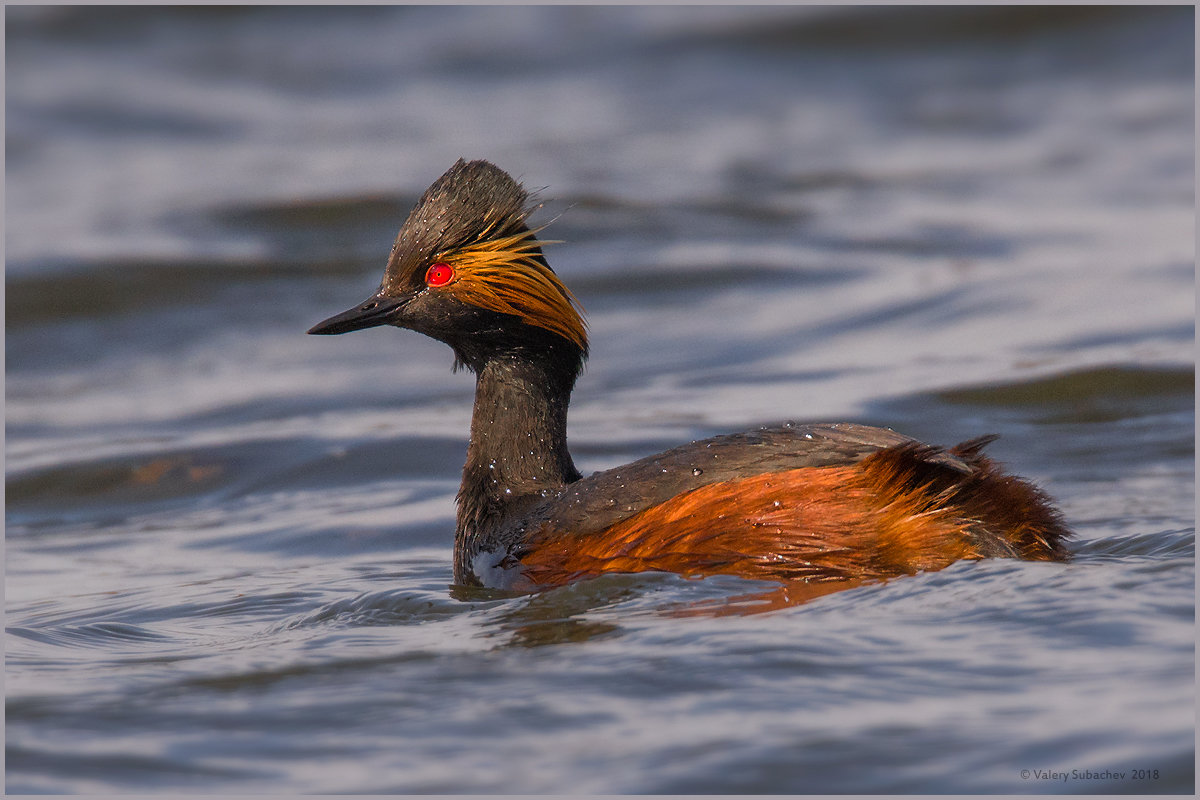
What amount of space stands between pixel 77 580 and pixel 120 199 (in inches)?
376

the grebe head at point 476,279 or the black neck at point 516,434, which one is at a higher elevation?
the grebe head at point 476,279

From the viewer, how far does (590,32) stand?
22.6 m

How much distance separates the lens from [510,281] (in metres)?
7.27

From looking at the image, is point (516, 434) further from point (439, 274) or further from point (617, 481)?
point (617, 481)

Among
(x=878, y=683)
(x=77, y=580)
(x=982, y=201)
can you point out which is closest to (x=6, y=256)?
→ (x=77, y=580)

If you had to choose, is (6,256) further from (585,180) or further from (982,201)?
(982,201)

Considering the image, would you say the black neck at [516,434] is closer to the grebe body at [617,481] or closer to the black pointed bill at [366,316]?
the grebe body at [617,481]

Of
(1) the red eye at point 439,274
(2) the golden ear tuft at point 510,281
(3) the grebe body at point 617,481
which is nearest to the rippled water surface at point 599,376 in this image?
(3) the grebe body at point 617,481

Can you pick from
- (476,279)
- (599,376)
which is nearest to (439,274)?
(476,279)

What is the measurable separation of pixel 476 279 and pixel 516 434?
30.3 inches

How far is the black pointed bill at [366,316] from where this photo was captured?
739 cm

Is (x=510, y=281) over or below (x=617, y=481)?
over

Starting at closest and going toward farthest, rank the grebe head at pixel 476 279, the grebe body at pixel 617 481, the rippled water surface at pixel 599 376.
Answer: the rippled water surface at pixel 599 376 → the grebe body at pixel 617 481 → the grebe head at pixel 476 279

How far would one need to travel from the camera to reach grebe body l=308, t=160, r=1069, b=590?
6.18m
